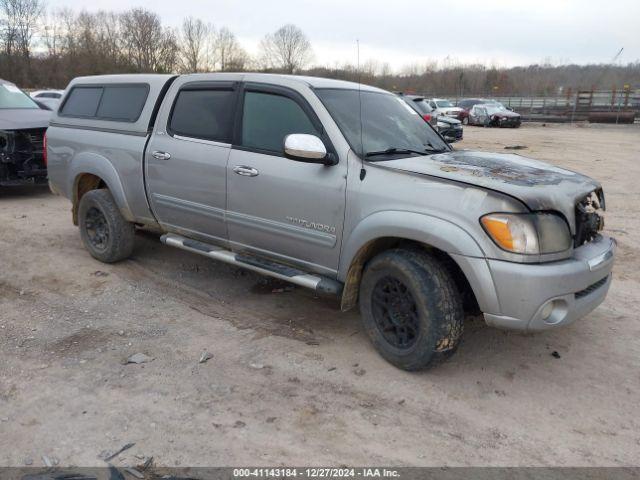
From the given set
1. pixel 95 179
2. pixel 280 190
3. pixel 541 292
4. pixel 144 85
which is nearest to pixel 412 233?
pixel 541 292

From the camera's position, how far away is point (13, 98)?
32.1 feet

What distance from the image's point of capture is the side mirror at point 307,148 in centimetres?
363

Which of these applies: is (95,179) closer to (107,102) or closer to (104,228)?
(104,228)

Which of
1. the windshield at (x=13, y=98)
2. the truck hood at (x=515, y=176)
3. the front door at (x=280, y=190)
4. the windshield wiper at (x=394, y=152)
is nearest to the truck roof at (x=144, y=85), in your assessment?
the front door at (x=280, y=190)

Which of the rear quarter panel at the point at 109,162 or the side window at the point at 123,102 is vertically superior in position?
the side window at the point at 123,102

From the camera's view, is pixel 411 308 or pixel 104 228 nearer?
pixel 411 308

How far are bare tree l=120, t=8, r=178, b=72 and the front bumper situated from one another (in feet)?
147

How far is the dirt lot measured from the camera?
2.84 meters

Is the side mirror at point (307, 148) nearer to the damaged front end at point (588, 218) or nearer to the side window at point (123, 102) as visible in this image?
the damaged front end at point (588, 218)

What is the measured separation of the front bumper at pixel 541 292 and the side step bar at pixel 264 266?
3.83 feet

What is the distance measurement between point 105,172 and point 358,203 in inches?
116

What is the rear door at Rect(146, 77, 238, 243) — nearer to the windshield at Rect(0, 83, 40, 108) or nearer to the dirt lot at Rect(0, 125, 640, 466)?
the dirt lot at Rect(0, 125, 640, 466)

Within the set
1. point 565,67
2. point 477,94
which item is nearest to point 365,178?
point 477,94

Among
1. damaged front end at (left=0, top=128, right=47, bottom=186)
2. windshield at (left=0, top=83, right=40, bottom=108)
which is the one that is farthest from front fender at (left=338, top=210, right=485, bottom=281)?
windshield at (left=0, top=83, right=40, bottom=108)
